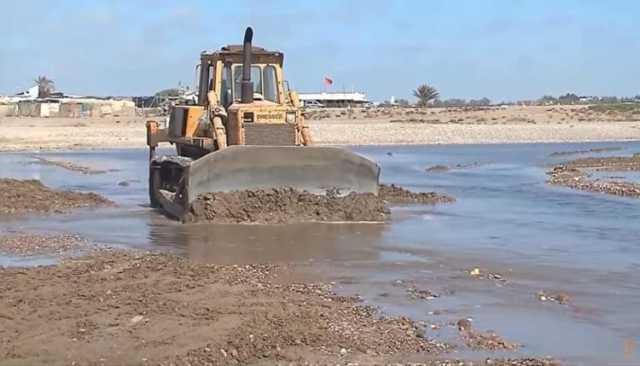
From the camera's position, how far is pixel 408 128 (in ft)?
195

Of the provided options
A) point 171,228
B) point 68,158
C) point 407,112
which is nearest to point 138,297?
point 171,228

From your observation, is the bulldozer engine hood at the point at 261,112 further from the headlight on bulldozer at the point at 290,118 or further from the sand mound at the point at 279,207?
the sand mound at the point at 279,207

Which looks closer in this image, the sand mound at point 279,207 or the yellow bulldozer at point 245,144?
the sand mound at point 279,207

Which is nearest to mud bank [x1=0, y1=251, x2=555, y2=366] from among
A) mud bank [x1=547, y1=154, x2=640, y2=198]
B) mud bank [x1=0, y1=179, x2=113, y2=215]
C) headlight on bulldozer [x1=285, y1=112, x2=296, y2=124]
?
headlight on bulldozer [x1=285, y1=112, x2=296, y2=124]

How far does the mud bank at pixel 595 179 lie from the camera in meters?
23.6

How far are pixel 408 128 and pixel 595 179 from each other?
31909 millimetres

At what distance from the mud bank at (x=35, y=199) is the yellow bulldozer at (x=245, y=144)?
1509 millimetres

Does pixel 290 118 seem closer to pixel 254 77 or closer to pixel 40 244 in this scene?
pixel 254 77

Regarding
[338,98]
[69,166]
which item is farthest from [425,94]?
[69,166]

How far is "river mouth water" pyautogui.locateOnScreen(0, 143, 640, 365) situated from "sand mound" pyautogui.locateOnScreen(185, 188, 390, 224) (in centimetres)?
36

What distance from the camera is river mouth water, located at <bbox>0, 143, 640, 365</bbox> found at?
8.88m

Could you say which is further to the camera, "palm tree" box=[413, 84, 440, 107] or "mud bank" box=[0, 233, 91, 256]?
"palm tree" box=[413, 84, 440, 107]

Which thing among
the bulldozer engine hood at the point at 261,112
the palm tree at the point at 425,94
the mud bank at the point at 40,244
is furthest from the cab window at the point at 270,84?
the palm tree at the point at 425,94

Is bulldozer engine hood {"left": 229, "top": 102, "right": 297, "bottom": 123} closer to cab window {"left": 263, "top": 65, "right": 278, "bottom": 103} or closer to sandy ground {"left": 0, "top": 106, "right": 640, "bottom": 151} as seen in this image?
cab window {"left": 263, "top": 65, "right": 278, "bottom": 103}
